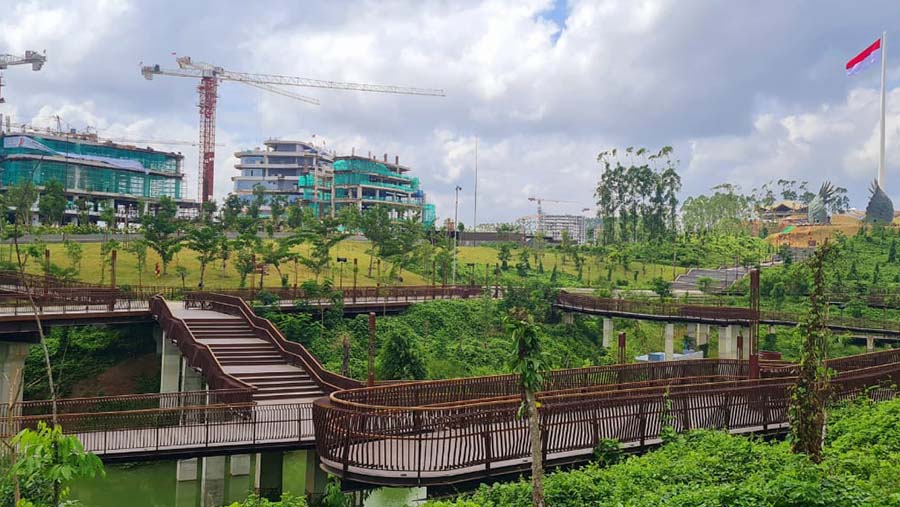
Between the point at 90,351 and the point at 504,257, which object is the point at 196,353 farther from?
the point at 504,257

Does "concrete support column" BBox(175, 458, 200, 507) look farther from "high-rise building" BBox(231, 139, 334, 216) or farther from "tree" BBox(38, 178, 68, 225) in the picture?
"high-rise building" BBox(231, 139, 334, 216)

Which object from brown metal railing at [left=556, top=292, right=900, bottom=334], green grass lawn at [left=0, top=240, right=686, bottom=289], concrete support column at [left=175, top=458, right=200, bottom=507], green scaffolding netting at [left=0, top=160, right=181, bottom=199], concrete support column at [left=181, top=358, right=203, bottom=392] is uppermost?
green scaffolding netting at [left=0, top=160, right=181, bottom=199]

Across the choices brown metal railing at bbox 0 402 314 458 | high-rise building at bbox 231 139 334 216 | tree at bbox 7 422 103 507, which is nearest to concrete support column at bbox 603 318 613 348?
brown metal railing at bbox 0 402 314 458

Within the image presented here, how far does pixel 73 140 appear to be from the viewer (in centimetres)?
10556

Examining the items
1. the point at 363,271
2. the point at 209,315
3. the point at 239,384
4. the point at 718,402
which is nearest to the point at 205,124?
the point at 363,271

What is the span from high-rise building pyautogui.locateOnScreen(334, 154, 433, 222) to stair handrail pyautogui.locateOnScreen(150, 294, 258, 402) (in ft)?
272

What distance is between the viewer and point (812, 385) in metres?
13.5

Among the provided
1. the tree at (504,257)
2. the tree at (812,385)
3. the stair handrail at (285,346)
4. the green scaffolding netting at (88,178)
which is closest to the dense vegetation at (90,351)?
the stair handrail at (285,346)

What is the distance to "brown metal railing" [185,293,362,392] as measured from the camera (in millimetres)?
22688

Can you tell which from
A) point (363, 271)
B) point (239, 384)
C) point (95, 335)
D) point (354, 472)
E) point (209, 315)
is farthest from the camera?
point (363, 271)

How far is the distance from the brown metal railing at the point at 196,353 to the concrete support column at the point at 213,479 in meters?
2.19

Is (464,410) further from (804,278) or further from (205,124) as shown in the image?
(205,124)

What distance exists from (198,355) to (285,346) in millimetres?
Result: 3112

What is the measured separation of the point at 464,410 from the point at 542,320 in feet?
93.7
